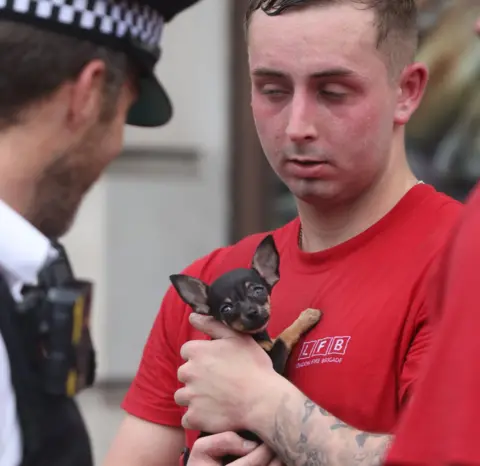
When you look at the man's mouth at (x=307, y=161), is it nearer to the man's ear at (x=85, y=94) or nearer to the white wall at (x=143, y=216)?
the man's ear at (x=85, y=94)

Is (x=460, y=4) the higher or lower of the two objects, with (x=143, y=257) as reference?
higher

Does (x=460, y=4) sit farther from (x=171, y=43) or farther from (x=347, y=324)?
(x=347, y=324)

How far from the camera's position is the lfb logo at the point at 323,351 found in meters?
2.70

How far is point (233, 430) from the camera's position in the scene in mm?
2734

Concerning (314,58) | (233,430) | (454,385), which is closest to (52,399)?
(233,430)

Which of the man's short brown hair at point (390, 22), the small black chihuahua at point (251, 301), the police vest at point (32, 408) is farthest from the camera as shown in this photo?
the man's short brown hair at point (390, 22)

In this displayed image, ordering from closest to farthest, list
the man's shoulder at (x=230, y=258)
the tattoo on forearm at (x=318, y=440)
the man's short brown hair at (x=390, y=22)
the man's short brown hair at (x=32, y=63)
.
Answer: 1. the man's short brown hair at (x=32, y=63)
2. the tattoo on forearm at (x=318, y=440)
3. the man's short brown hair at (x=390, y=22)
4. the man's shoulder at (x=230, y=258)

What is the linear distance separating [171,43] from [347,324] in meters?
4.78

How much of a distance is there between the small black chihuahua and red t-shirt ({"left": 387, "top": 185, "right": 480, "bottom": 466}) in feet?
3.31

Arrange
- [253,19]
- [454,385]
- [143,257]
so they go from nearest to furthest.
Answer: [454,385]
[253,19]
[143,257]

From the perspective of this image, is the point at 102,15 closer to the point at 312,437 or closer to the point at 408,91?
the point at 408,91

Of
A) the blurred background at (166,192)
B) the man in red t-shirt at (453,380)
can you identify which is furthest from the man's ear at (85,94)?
the blurred background at (166,192)

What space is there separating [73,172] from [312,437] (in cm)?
78

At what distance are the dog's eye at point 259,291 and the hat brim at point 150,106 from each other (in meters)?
0.51
